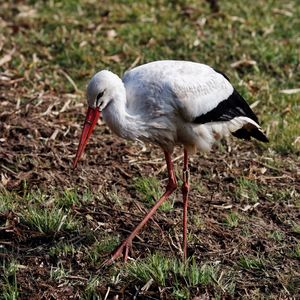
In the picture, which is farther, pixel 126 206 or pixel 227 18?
pixel 227 18

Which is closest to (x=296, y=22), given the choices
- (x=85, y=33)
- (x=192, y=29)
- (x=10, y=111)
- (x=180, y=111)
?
(x=192, y=29)

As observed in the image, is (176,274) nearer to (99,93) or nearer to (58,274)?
(58,274)

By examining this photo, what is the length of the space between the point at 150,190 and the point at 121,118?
1.10m

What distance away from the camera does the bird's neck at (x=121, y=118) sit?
190 inches

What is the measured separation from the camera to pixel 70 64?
26.4 ft

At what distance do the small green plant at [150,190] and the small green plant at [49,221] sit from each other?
0.70 meters

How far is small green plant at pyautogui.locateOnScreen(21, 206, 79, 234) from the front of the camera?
16.6 feet

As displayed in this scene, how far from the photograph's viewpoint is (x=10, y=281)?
4.57 m

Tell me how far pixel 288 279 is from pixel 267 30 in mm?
4868

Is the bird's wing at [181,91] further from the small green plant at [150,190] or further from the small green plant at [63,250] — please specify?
the small green plant at [63,250]

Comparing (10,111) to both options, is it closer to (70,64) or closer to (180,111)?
(70,64)

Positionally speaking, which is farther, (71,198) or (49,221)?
(71,198)

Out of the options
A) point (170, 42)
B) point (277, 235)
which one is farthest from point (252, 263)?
point (170, 42)

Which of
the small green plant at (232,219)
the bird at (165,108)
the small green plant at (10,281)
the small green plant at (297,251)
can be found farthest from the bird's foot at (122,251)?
the small green plant at (297,251)
